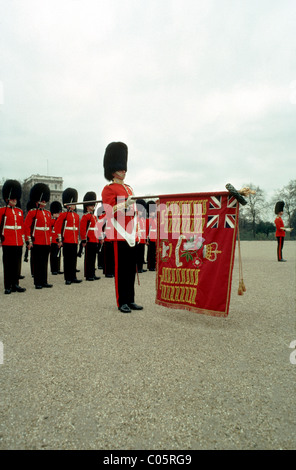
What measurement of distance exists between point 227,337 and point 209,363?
81 cm

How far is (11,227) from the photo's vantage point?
6.73 metres

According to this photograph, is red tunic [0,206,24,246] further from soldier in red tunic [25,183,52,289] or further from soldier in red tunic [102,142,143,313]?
soldier in red tunic [102,142,143,313]

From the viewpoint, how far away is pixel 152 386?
8.35 ft

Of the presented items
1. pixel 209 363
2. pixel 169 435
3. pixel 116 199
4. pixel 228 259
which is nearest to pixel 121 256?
pixel 116 199

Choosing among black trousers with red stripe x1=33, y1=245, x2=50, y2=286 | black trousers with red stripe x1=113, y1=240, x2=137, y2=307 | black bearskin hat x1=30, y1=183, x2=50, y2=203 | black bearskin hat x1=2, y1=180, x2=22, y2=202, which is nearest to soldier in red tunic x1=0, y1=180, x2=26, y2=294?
black bearskin hat x1=2, y1=180, x2=22, y2=202

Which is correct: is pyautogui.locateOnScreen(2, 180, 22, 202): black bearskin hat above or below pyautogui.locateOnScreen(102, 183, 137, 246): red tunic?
above

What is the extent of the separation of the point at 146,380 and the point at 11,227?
16.7 ft

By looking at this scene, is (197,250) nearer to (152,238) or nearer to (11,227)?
(11,227)

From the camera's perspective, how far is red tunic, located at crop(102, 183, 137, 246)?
16.5ft

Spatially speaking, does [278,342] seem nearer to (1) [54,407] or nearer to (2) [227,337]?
(2) [227,337]

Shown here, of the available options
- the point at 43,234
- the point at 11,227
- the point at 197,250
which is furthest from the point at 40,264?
the point at 197,250

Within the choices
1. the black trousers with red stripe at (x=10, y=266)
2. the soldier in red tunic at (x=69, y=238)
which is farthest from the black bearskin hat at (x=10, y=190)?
the soldier in red tunic at (x=69, y=238)

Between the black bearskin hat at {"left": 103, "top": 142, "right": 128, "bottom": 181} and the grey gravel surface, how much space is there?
225cm

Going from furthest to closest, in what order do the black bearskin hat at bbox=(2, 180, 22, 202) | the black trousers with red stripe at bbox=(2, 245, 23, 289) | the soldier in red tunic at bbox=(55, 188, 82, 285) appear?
the soldier in red tunic at bbox=(55, 188, 82, 285) → the black bearskin hat at bbox=(2, 180, 22, 202) → the black trousers with red stripe at bbox=(2, 245, 23, 289)
